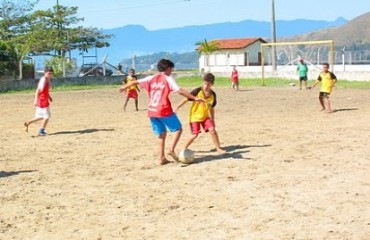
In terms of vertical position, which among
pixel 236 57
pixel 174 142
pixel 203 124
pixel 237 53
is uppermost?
pixel 237 53

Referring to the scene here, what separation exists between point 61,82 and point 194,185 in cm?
3253

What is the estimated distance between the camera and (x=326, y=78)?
18031 mm

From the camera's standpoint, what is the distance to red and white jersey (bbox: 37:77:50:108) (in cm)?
1409

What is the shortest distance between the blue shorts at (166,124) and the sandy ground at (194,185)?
21.8 inches

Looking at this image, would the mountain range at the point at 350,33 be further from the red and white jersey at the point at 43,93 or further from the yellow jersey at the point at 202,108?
the yellow jersey at the point at 202,108

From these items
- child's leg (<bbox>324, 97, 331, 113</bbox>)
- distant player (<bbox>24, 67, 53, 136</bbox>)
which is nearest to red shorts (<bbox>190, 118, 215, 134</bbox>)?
distant player (<bbox>24, 67, 53, 136</bbox>)

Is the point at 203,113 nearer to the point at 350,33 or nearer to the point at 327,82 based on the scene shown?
the point at 327,82

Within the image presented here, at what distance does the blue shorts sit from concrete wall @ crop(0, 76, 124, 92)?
90.3ft

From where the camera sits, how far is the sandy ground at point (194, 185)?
629cm

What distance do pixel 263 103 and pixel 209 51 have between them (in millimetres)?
43048

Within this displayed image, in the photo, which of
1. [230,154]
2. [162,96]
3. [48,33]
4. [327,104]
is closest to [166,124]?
[162,96]

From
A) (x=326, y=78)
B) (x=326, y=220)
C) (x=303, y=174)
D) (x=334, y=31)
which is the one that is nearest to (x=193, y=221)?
(x=326, y=220)

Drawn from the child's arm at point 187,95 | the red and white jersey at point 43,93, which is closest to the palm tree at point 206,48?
the red and white jersey at point 43,93

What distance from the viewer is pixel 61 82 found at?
39.7 m
